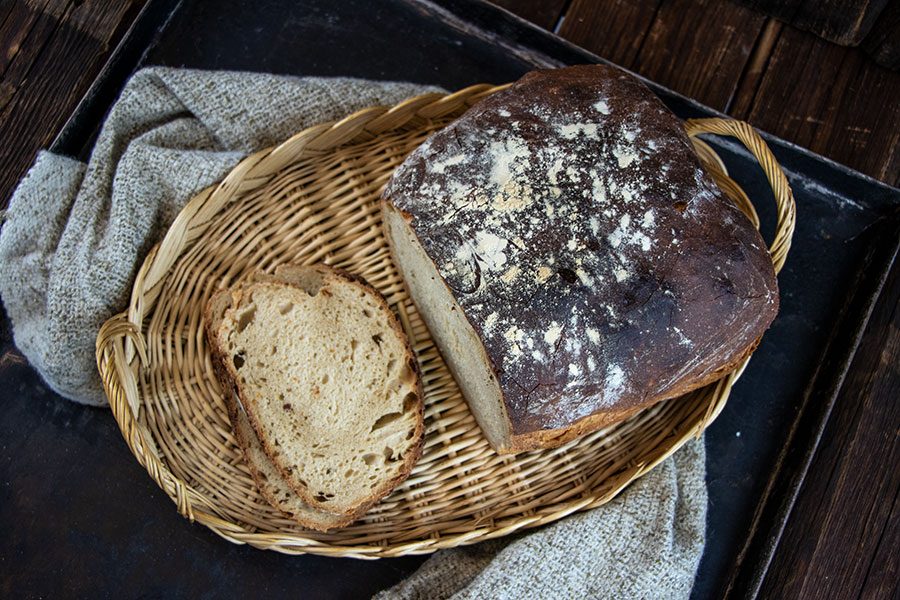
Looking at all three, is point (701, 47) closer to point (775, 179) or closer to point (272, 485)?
point (775, 179)

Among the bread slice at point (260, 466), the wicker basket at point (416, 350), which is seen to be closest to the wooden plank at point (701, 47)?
the wicker basket at point (416, 350)

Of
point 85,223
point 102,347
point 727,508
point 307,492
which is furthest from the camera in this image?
point 727,508

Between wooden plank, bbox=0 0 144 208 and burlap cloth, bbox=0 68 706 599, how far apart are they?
1.00 feet

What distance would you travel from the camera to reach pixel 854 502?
84.7 inches

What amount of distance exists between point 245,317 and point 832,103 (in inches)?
71.9

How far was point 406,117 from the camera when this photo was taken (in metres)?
2.08

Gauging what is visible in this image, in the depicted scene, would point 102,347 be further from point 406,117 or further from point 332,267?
point 406,117

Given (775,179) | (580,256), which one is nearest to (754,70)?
(775,179)

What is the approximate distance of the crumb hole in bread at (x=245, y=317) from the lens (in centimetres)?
193

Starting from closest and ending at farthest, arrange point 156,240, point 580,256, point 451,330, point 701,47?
point 580,256, point 451,330, point 156,240, point 701,47

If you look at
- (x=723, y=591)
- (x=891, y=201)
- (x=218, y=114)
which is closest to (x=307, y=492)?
(x=218, y=114)

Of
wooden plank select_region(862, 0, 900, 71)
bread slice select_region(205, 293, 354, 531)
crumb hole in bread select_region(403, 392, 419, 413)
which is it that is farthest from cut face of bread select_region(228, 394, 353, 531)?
wooden plank select_region(862, 0, 900, 71)

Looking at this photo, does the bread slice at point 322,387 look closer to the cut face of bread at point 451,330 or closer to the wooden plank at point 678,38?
the cut face of bread at point 451,330

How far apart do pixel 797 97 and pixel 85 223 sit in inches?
80.8
